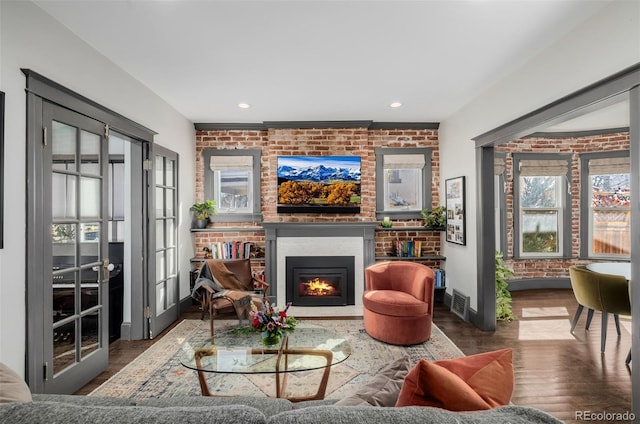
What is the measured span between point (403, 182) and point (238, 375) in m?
3.74

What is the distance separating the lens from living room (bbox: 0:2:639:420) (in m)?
1.97

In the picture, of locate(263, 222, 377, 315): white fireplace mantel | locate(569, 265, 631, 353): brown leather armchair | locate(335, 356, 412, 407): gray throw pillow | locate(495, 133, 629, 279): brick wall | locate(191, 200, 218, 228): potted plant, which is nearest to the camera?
locate(335, 356, 412, 407): gray throw pillow

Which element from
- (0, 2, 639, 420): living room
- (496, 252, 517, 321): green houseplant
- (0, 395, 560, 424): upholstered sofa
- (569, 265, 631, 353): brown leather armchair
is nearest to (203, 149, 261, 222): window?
(0, 2, 639, 420): living room

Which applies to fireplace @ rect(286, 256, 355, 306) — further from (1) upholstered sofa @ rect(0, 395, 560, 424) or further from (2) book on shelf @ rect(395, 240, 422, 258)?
(1) upholstered sofa @ rect(0, 395, 560, 424)

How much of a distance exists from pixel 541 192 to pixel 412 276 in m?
3.74

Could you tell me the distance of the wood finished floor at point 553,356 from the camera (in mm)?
2367

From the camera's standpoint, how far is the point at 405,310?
3.27 meters

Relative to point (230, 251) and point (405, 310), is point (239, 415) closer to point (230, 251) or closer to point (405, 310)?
point (405, 310)

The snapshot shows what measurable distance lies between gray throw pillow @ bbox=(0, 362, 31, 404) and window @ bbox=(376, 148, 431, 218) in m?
4.51

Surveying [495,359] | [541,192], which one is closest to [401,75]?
[495,359]

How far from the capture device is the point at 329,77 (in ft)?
10.8

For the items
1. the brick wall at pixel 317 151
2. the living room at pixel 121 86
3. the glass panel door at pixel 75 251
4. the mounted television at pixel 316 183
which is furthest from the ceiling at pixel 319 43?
the mounted television at pixel 316 183

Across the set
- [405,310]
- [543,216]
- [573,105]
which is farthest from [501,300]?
[573,105]

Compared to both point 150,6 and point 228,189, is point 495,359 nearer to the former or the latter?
point 150,6
